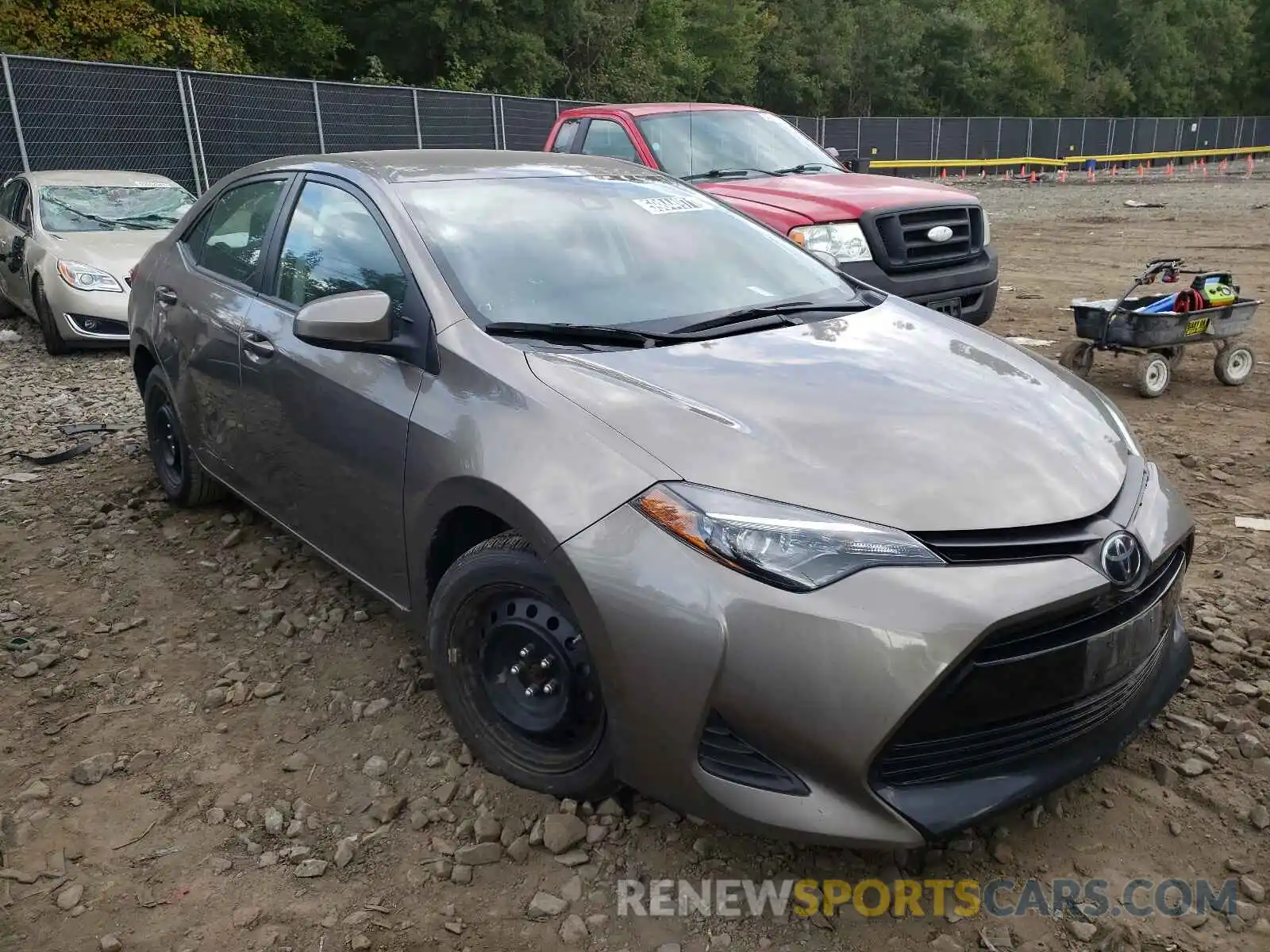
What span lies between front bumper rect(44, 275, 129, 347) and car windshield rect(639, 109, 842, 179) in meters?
4.59

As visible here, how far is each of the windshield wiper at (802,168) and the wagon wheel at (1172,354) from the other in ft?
9.20

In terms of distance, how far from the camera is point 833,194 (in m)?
6.64

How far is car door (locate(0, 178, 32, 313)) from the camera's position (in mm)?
9180

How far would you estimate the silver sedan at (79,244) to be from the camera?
8352 millimetres

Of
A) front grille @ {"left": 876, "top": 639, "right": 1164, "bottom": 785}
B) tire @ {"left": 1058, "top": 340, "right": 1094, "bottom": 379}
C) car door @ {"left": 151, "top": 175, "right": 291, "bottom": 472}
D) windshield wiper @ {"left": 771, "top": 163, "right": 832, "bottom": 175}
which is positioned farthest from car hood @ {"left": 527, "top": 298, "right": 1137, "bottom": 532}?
windshield wiper @ {"left": 771, "top": 163, "right": 832, "bottom": 175}

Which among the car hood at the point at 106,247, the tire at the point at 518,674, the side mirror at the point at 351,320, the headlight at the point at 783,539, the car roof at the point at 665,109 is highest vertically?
the car roof at the point at 665,109

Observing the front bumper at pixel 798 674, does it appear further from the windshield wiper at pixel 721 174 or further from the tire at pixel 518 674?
the windshield wiper at pixel 721 174

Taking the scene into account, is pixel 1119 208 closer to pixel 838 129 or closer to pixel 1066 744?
pixel 838 129

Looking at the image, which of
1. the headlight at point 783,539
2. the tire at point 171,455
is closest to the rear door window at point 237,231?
the tire at point 171,455

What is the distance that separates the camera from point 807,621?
2.04 meters

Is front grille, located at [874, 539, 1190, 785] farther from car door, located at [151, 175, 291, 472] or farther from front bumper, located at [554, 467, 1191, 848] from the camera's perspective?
car door, located at [151, 175, 291, 472]

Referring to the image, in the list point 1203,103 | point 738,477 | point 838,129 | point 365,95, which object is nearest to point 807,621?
point 738,477

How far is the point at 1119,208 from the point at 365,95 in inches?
620

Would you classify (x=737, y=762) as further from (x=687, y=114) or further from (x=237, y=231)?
(x=687, y=114)
